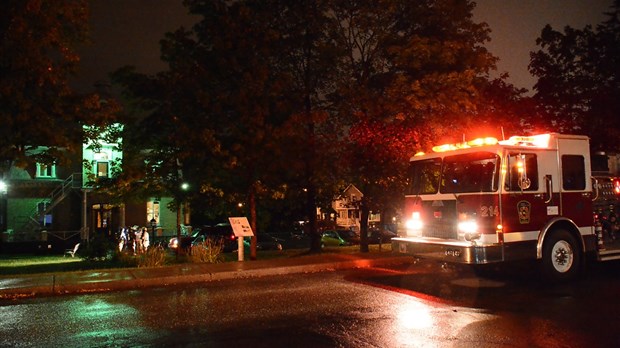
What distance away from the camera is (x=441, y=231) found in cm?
1110

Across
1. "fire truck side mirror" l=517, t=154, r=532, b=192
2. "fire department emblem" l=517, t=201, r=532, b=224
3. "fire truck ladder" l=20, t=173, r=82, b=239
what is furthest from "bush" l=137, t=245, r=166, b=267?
"fire truck ladder" l=20, t=173, r=82, b=239

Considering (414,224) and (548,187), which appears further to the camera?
(414,224)

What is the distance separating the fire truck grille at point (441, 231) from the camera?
10812mm

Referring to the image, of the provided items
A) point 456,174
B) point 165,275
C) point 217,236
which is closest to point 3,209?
point 217,236

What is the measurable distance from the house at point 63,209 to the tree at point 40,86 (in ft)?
64.2

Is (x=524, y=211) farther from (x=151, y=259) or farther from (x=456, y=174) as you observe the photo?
(x=151, y=259)

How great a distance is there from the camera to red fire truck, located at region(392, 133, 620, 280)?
404 inches

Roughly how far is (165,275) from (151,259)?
8.96 ft

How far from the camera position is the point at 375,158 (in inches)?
654

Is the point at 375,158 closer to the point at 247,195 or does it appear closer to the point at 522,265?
the point at 247,195

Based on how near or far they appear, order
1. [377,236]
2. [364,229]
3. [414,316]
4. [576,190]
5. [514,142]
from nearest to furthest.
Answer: [414,316], [514,142], [576,190], [364,229], [377,236]

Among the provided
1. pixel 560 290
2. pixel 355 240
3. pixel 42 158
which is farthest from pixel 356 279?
pixel 355 240

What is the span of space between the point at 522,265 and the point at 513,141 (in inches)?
162

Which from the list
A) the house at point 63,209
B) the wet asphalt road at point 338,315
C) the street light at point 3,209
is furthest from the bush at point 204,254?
the street light at point 3,209
